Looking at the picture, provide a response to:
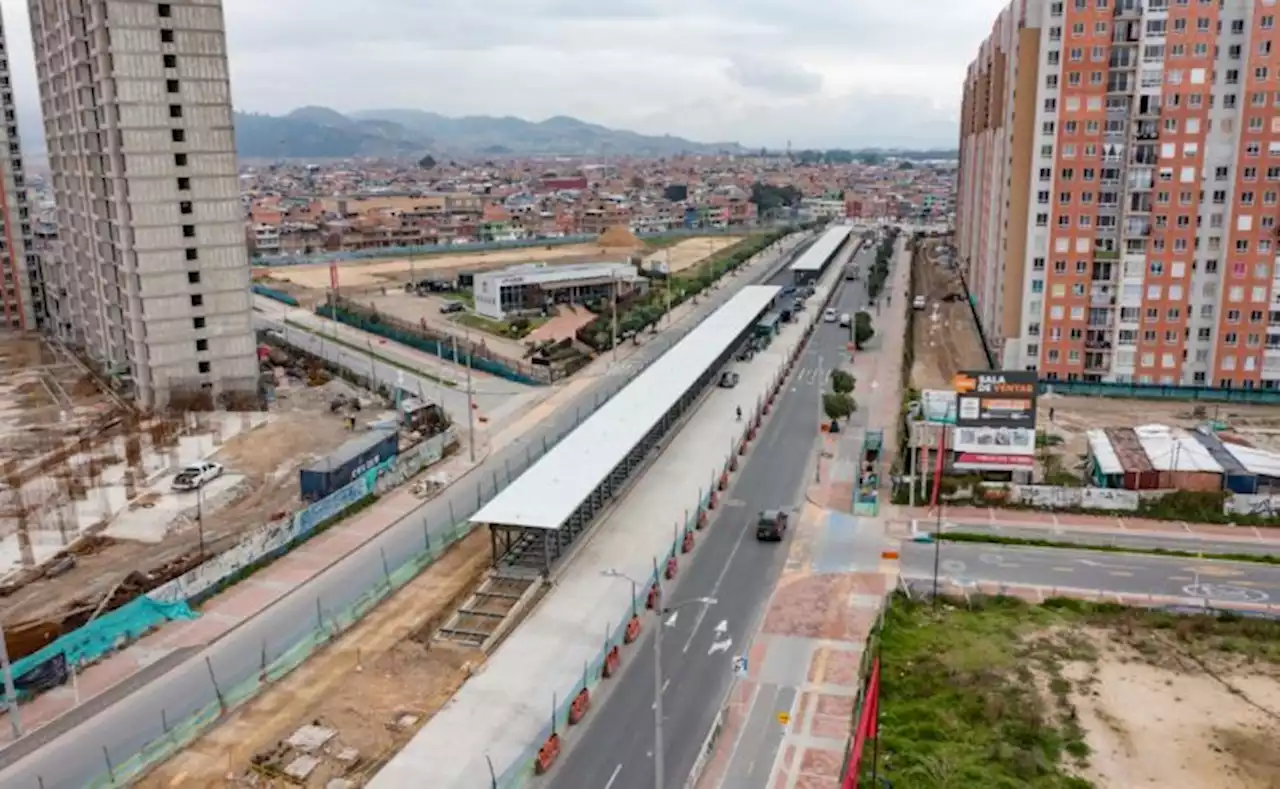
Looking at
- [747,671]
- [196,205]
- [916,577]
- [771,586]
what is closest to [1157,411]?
[916,577]

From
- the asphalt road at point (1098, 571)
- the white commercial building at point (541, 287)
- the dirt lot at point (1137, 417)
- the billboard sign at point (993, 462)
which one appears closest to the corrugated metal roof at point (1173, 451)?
the dirt lot at point (1137, 417)

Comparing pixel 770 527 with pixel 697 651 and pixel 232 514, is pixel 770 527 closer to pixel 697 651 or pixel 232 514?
pixel 697 651

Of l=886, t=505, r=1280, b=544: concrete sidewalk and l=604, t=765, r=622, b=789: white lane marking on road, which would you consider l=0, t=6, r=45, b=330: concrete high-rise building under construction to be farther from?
l=604, t=765, r=622, b=789: white lane marking on road

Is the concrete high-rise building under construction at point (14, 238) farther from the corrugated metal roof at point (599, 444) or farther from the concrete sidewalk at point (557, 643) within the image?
the concrete sidewalk at point (557, 643)

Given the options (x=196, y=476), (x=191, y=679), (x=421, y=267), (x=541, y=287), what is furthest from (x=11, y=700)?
(x=421, y=267)

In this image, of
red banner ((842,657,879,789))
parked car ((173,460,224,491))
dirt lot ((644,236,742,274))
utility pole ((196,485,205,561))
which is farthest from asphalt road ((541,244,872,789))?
dirt lot ((644,236,742,274))

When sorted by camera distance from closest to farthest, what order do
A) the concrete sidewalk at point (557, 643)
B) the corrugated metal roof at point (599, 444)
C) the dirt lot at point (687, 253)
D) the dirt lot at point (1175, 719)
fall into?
the dirt lot at point (1175, 719), the concrete sidewalk at point (557, 643), the corrugated metal roof at point (599, 444), the dirt lot at point (687, 253)

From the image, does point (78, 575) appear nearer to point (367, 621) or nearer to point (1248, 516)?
point (367, 621)
